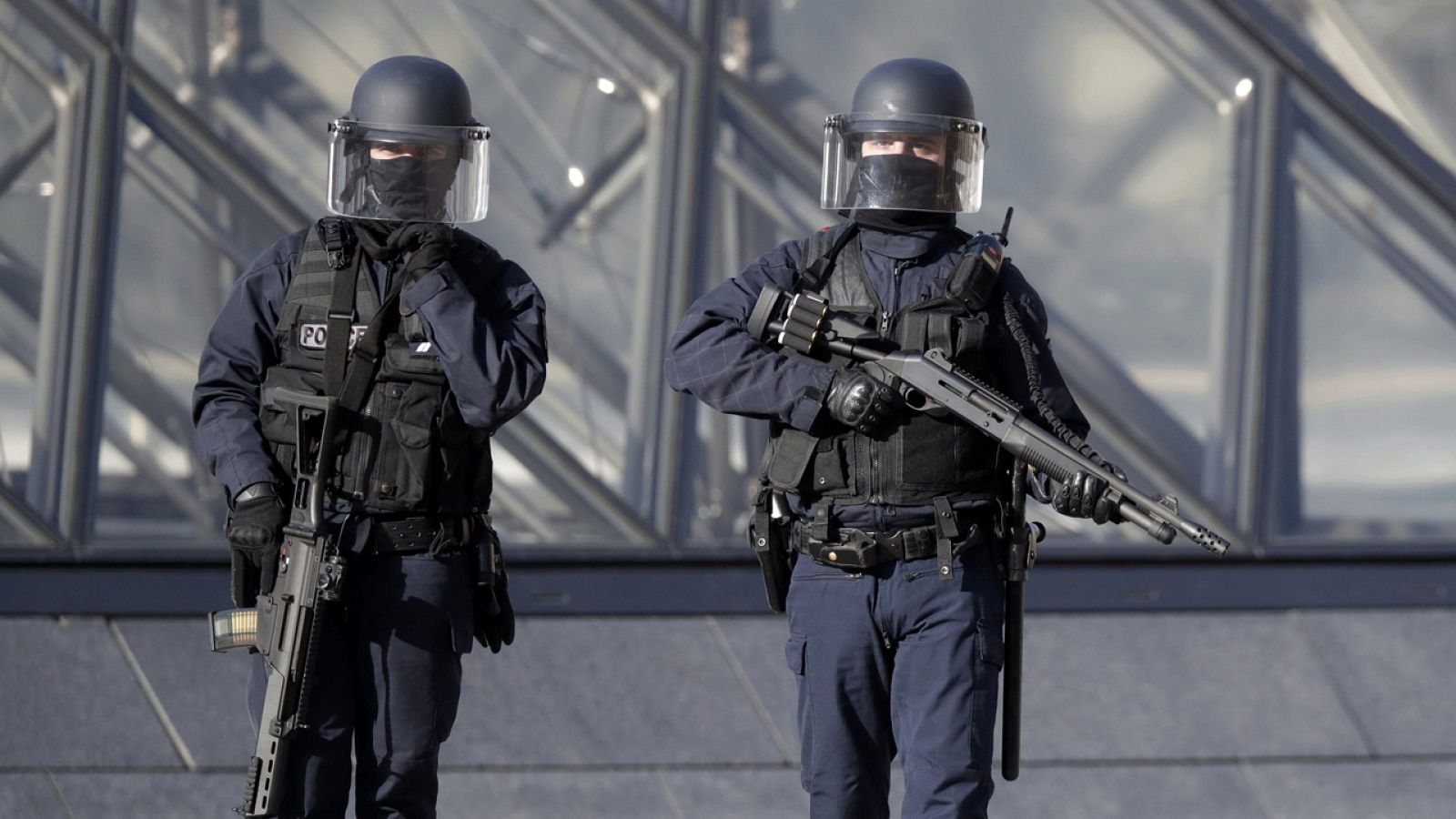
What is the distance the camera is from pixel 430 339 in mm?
3609

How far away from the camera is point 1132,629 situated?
6.16 m

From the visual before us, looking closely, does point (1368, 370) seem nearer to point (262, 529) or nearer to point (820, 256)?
point (820, 256)

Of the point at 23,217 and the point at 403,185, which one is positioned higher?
the point at 23,217

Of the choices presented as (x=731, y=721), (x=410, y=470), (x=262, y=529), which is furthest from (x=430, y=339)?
(x=731, y=721)

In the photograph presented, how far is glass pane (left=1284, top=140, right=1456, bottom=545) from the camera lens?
6.52m

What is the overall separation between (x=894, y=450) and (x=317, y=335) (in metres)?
1.24

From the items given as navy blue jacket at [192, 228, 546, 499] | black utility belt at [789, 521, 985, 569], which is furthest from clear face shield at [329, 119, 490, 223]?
black utility belt at [789, 521, 985, 569]

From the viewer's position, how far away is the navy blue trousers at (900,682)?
11.9ft

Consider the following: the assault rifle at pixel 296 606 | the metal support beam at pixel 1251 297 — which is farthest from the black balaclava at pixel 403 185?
the metal support beam at pixel 1251 297

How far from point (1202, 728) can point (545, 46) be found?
130 inches

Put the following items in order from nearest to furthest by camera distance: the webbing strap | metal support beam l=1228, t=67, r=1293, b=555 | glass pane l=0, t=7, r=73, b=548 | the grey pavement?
the webbing strap, the grey pavement, glass pane l=0, t=7, r=73, b=548, metal support beam l=1228, t=67, r=1293, b=555

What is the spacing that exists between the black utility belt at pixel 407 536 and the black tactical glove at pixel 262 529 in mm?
190

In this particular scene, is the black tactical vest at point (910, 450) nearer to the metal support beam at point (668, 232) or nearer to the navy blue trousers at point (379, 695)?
the navy blue trousers at point (379, 695)

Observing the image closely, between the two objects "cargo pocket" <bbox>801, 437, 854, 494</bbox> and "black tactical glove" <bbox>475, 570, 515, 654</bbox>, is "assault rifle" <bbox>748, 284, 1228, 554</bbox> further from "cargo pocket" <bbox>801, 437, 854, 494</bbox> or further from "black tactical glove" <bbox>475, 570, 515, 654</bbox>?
"black tactical glove" <bbox>475, 570, 515, 654</bbox>
